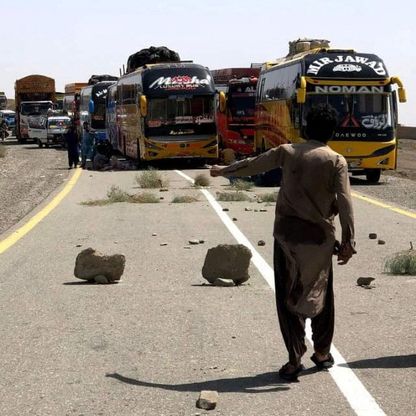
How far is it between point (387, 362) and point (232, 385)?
119cm

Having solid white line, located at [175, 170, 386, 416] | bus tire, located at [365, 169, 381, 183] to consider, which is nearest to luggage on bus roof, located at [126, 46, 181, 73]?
bus tire, located at [365, 169, 381, 183]

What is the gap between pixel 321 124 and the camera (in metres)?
6.79

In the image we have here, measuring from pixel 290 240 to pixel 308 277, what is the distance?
0.26 metres

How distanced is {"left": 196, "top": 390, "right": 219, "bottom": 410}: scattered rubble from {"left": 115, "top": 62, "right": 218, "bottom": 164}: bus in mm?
30346

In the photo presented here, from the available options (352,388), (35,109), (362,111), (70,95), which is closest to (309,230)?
(352,388)

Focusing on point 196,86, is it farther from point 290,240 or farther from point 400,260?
point 290,240

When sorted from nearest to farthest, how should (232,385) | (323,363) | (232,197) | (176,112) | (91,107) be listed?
(232,385) → (323,363) → (232,197) → (176,112) → (91,107)

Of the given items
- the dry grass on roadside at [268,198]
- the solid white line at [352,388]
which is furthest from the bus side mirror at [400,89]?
the solid white line at [352,388]

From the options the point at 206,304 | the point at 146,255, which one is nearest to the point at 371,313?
the point at 206,304

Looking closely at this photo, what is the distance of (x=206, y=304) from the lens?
9445mm

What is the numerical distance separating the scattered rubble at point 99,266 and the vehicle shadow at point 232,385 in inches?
163

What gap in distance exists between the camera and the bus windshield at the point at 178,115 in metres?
36.6

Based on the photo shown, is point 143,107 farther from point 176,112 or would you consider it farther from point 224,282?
point 224,282

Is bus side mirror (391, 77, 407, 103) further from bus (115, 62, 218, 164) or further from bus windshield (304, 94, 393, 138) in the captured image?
bus (115, 62, 218, 164)
